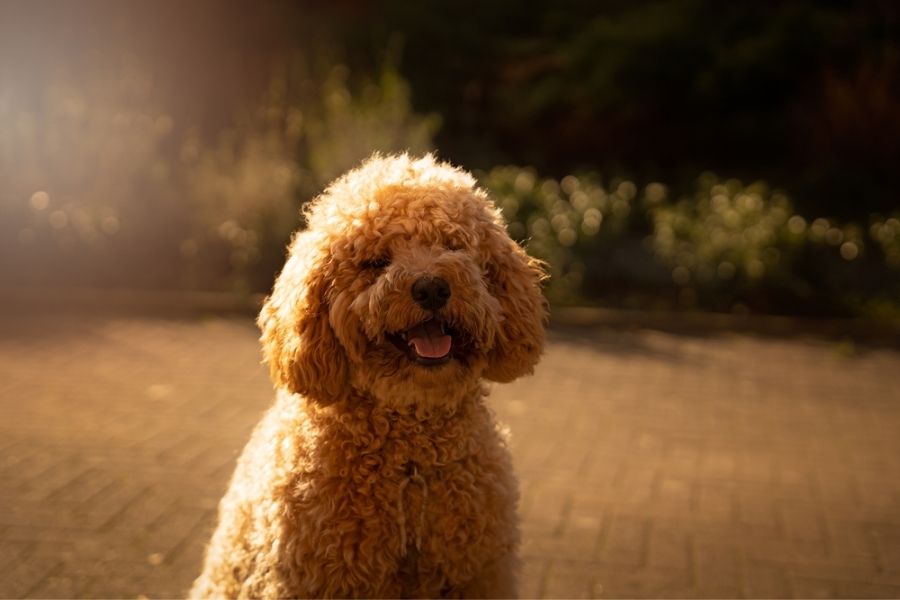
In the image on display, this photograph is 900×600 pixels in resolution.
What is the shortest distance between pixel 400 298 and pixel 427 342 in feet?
0.59

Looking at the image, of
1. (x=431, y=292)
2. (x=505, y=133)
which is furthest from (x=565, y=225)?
(x=431, y=292)

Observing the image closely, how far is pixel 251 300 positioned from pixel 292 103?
13.4 feet

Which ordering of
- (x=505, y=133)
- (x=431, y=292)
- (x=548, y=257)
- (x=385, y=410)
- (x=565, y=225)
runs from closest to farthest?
(x=431, y=292)
(x=385, y=410)
(x=548, y=257)
(x=565, y=225)
(x=505, y=133)

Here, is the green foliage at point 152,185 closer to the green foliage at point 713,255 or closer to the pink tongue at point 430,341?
the green foliage at point 713,255

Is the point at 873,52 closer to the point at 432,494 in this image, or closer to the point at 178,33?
the point at 178,33

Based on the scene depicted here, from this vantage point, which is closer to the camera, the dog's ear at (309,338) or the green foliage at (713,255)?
the dog's ear at (309,338)

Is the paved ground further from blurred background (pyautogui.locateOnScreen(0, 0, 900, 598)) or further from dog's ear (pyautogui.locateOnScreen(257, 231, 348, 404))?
dog's ear (pyautogui.locateOnScreen(257, 231, 348, 404))

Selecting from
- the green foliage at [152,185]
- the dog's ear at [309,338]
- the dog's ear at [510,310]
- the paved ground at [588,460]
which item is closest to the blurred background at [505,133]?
the green foliage at [152,185]

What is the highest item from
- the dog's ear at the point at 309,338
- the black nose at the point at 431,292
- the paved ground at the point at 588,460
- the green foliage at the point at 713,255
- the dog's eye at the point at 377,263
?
the dog's eye at the point at 377,263

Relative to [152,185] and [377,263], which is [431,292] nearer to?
[377,263]

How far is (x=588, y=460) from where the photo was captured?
5.36m

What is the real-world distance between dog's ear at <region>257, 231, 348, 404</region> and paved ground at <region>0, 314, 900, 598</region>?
1.45 meters

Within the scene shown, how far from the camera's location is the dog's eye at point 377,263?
2881 mm

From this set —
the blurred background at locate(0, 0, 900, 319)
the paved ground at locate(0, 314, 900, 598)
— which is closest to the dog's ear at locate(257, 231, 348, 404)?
the paved ground at locate(0, 314, 900, 598)
